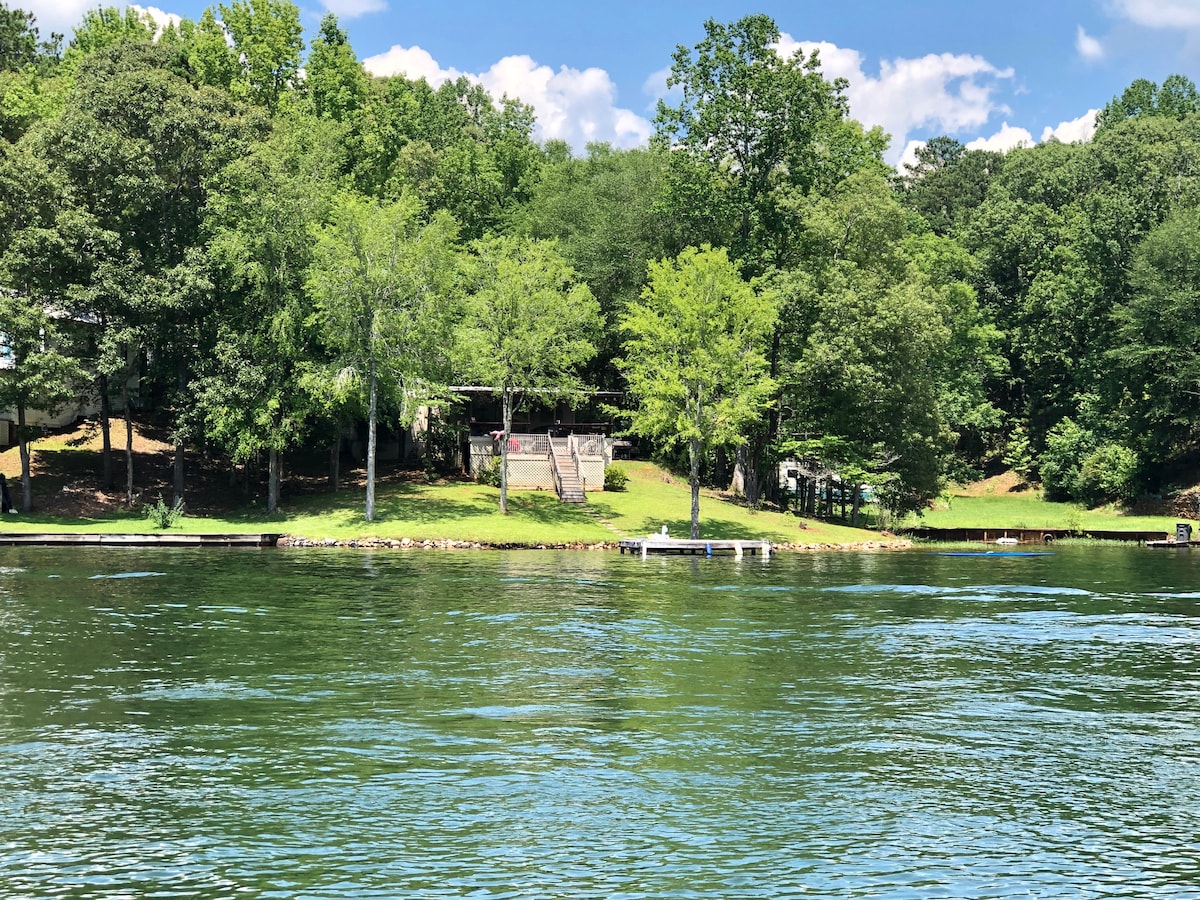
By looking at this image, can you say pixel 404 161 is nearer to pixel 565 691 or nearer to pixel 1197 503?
pixel 1197 503

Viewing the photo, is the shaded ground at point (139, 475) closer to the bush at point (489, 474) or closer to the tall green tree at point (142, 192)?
the tall green tree at point (142, 192)

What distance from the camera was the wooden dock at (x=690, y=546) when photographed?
2226 inches

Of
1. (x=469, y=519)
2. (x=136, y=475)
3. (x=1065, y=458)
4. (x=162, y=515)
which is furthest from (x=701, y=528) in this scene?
(x=1065, y=458)

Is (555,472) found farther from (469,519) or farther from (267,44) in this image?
(267,44)

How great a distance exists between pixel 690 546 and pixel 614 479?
45.2ft

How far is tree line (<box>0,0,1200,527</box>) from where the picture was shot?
59.5 metres

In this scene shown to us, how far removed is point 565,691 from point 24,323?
139ft

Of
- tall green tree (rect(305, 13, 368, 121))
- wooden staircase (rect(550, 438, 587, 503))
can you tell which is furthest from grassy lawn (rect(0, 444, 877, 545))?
tall green tree (rect(305, 13, 368, 121))

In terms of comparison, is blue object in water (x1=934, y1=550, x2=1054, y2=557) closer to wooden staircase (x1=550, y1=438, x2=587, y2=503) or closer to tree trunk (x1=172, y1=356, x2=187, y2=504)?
wooden staircase (x1=550, y1=438, x2=587, y2=503)

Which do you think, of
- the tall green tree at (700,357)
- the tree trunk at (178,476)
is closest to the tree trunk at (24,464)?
the tree trunk at (178,476)

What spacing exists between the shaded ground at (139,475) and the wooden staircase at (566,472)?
945cm

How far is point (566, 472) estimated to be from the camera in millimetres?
69312

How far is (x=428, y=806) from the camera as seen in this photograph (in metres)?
16.7

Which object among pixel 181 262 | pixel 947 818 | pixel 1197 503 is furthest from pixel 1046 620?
pixel 1197 503
